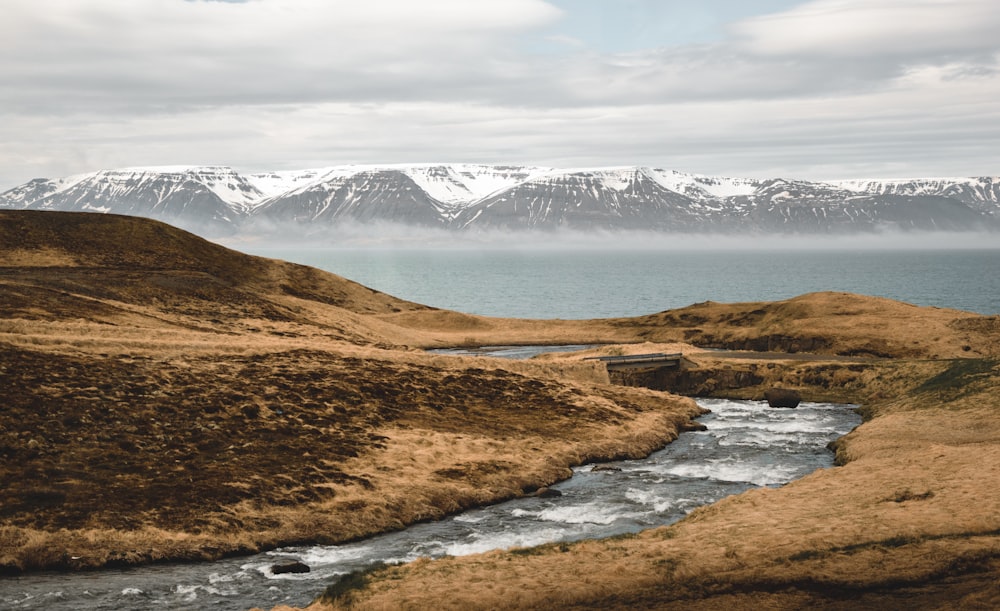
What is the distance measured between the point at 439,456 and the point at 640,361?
40.5 m

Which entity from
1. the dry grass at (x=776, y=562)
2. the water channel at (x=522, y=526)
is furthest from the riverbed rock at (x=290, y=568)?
the dry grass at (x=776, y=562)

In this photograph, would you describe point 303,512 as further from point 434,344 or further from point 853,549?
point 434,344

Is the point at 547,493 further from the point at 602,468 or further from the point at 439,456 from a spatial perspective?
the point at 602,468

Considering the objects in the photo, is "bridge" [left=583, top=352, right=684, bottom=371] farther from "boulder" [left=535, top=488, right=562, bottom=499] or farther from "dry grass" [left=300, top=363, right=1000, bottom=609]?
"dry grass" [left=300, top=363, right=1000, bottom=609]

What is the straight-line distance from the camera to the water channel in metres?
34.3

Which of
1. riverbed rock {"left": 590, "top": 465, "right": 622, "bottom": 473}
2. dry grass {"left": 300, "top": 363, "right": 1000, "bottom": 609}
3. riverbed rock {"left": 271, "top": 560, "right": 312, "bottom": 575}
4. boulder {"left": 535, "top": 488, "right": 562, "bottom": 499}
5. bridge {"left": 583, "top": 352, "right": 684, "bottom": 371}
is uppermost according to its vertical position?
dry grass {"left": 300, "top": 363, "right": 1000, "bottom": 609}

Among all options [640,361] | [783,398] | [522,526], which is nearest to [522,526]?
[522,526]

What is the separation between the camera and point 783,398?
77438 mm

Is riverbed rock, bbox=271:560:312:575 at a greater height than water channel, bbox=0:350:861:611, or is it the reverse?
riverbed rock, bbox=271:560:312:575

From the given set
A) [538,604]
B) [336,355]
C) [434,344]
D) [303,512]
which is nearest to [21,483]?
[303,512]

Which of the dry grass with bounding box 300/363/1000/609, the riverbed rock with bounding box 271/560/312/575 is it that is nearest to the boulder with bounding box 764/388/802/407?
the dry grass with bounding box 300/363/1000/609

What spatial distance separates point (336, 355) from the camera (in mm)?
70312

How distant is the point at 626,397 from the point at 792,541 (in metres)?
39.5

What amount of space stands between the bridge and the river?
19666mm
